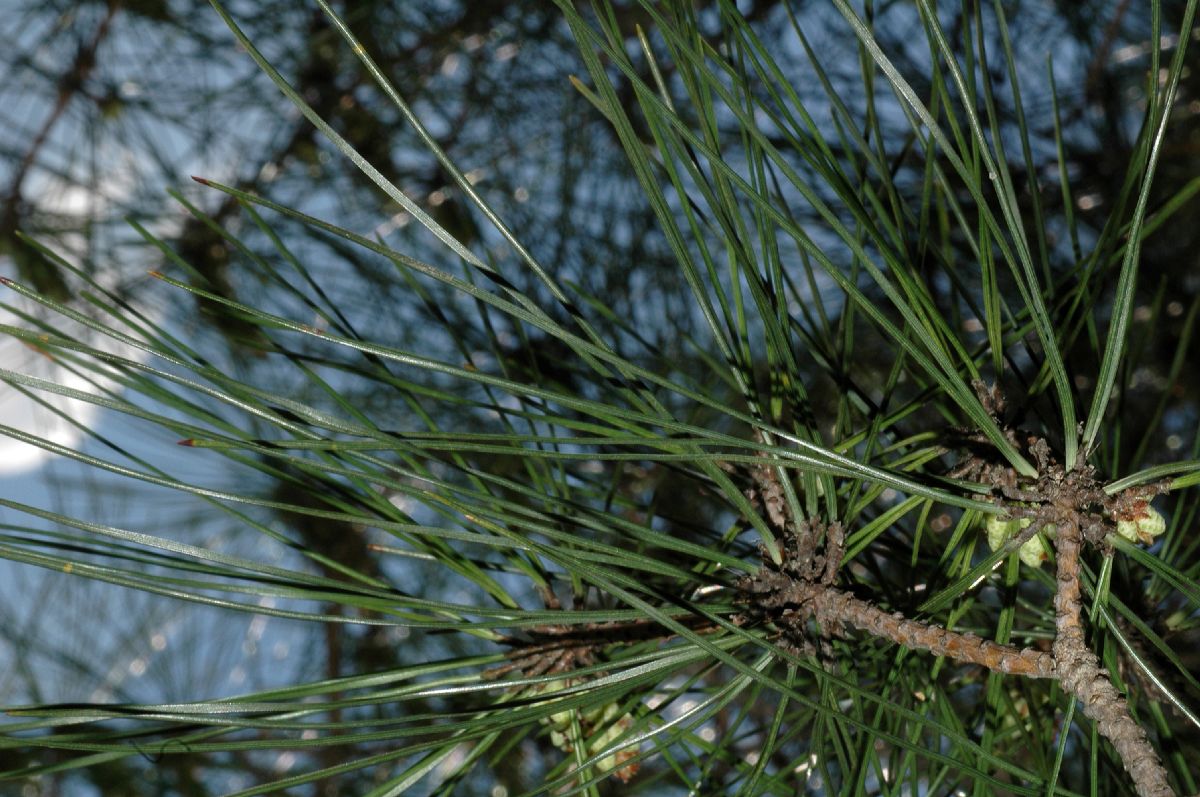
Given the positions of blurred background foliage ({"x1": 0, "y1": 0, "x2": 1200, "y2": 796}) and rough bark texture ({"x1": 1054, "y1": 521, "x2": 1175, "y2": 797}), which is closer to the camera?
rough bark texture ({"x1": 1054, "y1": 521, "x2": 1175, "y2": 797})

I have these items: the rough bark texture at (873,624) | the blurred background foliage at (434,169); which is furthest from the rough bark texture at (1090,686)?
the blurred background foliage at (434,169)

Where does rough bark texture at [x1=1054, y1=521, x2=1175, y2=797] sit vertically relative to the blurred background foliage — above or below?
below

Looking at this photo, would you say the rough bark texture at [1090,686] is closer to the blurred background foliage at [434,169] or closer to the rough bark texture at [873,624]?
the rough bark texture at [873,624]

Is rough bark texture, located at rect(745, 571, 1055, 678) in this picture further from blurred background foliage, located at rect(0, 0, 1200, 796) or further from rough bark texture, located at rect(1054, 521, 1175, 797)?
blurred background foliage, located at rect(0, 0, 1200, 796)

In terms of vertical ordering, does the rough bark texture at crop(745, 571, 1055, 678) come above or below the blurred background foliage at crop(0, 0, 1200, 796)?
below

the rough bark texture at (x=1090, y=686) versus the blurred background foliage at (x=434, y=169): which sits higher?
the blurred background foliage at (x=434, y=169)

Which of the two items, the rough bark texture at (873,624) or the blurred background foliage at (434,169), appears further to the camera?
the blurred background foliage at (434,169)

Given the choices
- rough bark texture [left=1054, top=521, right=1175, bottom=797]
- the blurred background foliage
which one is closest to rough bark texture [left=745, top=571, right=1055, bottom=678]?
rough bark texture [left=1054, top=521, right=1175, bottom=797]

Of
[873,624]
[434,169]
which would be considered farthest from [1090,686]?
[434,169]

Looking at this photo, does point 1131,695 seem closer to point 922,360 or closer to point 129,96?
point 922,360
